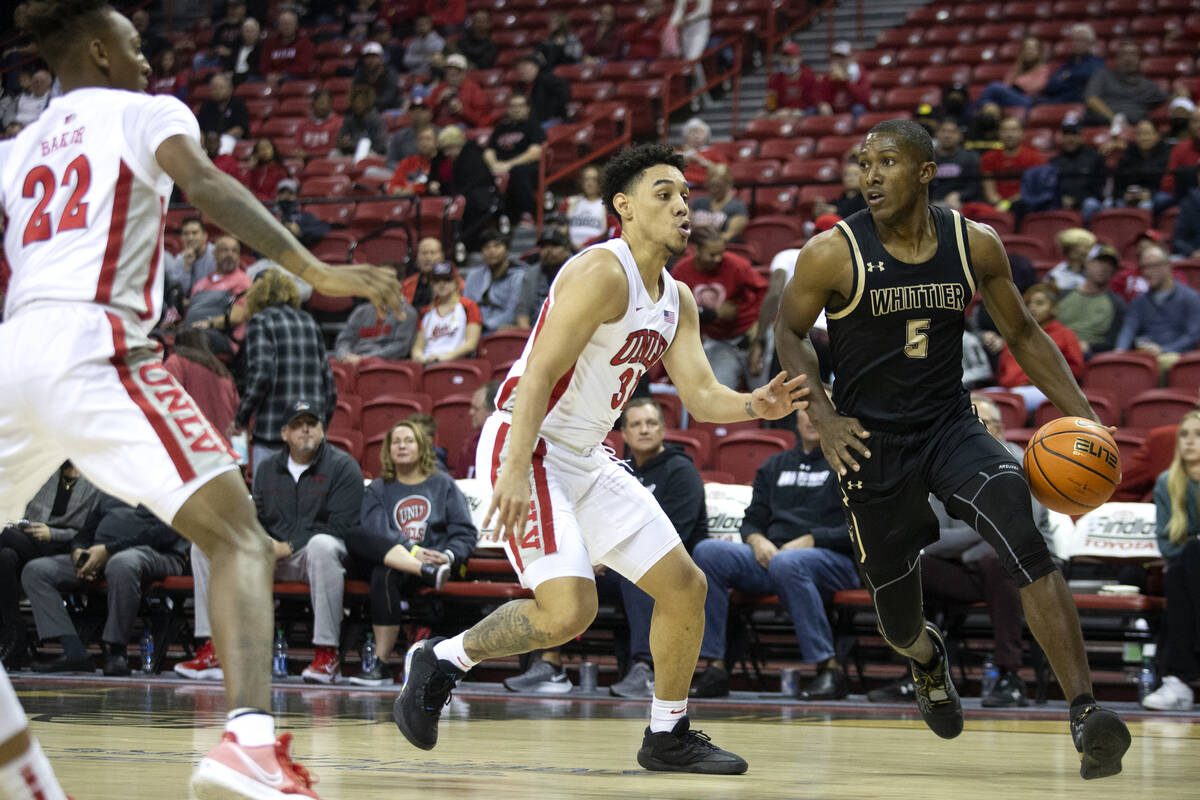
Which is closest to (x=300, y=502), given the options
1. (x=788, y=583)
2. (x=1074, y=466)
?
(x=788, y=583)

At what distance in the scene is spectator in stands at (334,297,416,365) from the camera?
11398 mm

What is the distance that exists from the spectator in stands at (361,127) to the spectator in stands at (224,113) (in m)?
1.45

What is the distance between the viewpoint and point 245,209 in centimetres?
314

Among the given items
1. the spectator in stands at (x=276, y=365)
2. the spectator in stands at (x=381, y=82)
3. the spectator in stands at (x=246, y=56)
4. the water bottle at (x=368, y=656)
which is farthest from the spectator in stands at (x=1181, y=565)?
the spectator in stands at (x=246, y=56)

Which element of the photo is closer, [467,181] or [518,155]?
[467,181]

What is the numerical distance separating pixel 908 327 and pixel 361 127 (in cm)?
1279

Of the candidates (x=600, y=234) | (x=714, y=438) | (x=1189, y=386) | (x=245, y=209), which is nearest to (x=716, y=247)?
(x=714, y=438)

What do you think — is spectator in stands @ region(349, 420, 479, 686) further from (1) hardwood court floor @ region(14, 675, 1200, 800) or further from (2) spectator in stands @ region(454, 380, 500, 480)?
(1) hardwood court floor @ region(14, 675, 1200, 800)

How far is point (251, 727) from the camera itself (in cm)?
293

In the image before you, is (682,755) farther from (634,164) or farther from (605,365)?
(634,164)

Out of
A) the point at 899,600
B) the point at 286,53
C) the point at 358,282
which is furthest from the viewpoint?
the point at 286,53

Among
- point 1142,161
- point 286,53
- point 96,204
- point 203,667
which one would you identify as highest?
point 286,53

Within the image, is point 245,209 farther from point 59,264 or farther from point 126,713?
point 126,713

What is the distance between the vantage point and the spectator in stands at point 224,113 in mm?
17047
